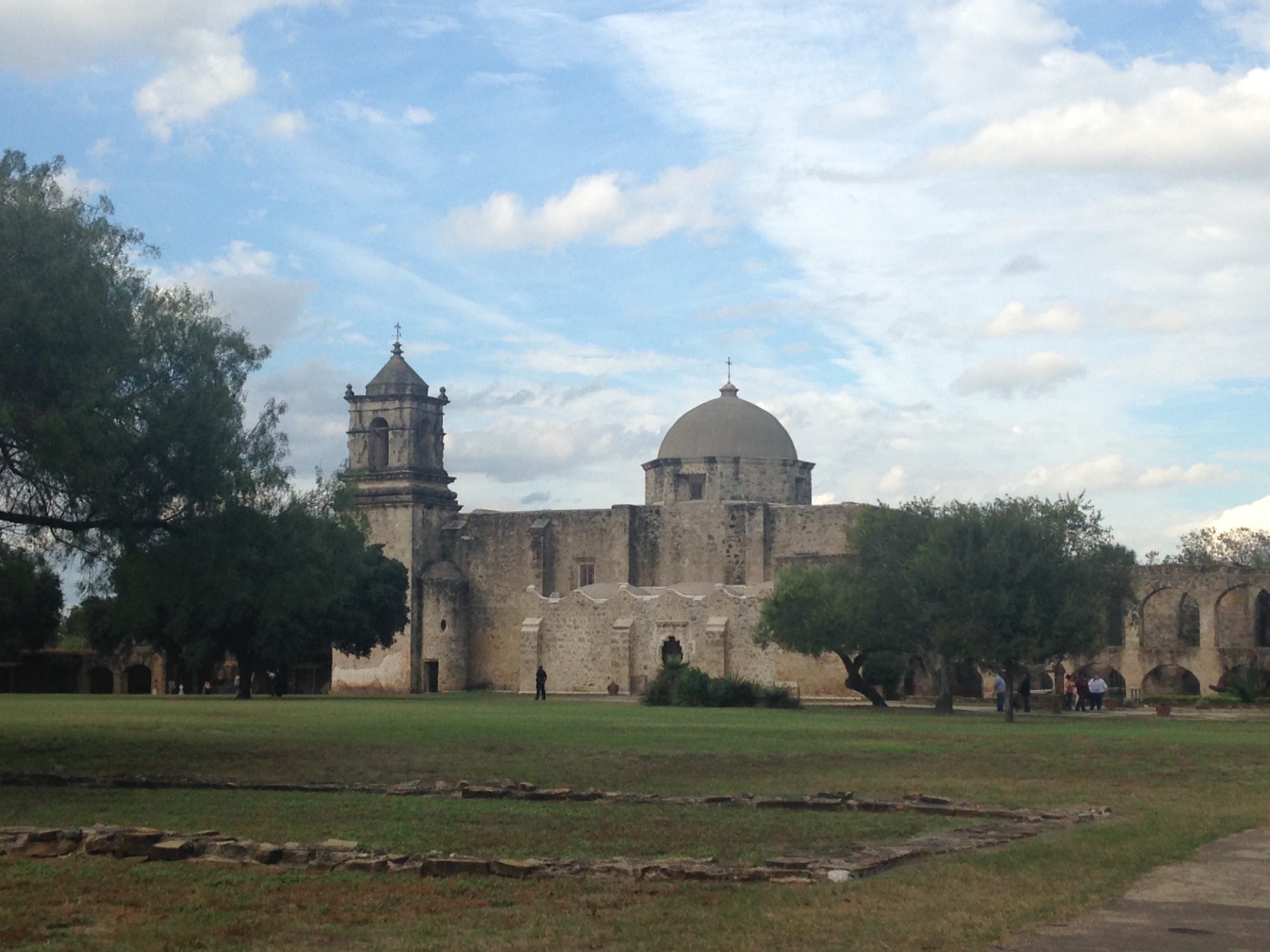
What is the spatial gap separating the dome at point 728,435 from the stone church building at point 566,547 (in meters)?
0.05

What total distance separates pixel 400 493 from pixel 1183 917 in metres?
46.0

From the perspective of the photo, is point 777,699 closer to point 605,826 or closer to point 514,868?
point 605,826

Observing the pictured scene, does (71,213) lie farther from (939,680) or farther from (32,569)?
(939,680)

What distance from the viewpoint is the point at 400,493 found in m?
52.2

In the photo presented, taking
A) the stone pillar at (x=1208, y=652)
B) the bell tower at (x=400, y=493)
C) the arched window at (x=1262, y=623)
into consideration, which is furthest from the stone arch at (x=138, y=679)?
the arched window at (x=1262, y=623)

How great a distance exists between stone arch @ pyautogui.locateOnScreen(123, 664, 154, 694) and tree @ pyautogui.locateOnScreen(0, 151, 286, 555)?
1635 inches

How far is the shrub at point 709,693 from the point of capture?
111 feet

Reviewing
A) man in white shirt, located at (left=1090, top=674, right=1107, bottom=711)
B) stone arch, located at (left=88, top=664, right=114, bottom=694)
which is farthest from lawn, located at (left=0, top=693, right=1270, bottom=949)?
stone arch, located at (left=88, top=664, right=114, bottom=694)

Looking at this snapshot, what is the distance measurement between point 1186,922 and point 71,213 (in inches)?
531

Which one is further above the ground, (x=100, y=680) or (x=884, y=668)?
(x=884, y=668)

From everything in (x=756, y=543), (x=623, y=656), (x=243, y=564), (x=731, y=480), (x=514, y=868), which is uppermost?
(x=731, y=480)

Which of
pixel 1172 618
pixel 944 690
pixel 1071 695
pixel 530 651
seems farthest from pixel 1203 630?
pixel 530 651

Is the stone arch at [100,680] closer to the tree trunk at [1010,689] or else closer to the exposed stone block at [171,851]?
the tree trunk at [1010,689]

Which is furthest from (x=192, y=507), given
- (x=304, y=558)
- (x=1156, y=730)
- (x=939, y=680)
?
(x=939, y=680)
